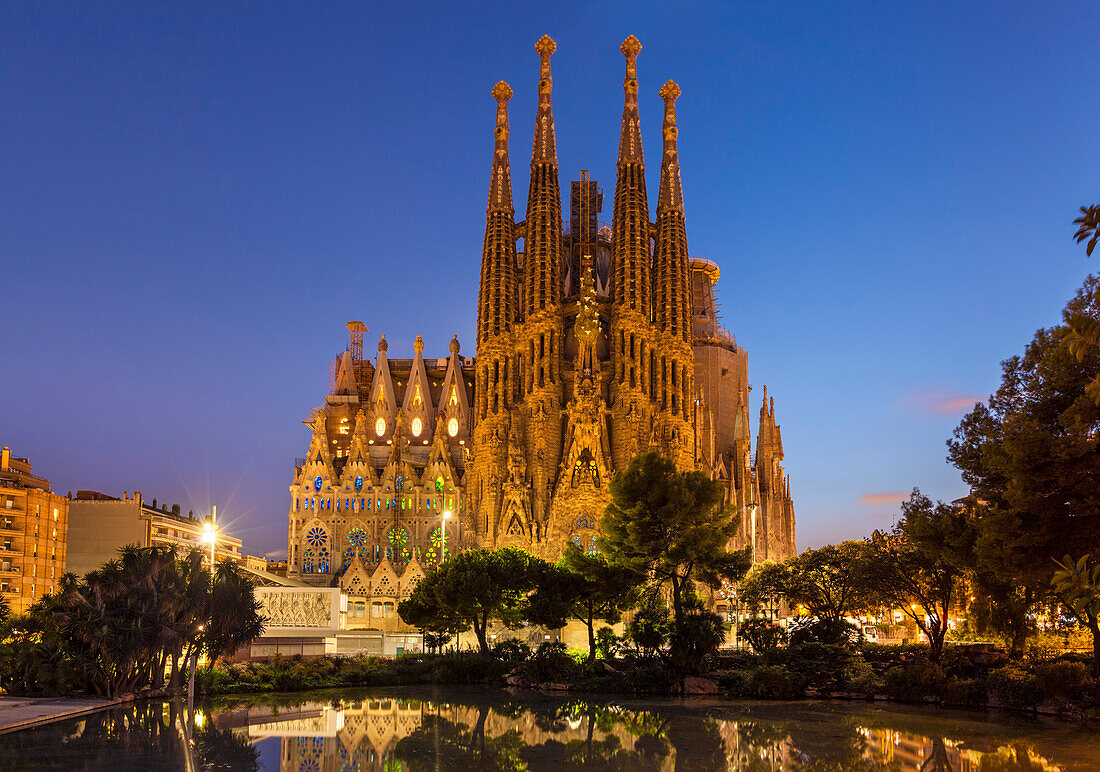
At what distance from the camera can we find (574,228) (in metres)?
95.3

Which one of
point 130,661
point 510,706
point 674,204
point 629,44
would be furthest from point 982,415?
point 629,44

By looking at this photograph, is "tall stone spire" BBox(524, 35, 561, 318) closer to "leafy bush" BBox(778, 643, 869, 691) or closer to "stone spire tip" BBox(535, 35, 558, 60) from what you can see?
Answer: "stone spire tip" BBox(535, 35, 558, 60)

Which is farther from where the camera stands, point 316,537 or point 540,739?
point 316,537

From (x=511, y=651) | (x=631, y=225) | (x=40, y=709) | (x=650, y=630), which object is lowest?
(x=511, y=651)

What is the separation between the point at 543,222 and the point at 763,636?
167 ft

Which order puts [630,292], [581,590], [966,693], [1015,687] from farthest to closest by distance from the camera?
[630,292] → [581,590] → [966,693] → [1015,687]

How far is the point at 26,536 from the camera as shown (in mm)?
73000

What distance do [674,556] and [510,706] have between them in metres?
10.7

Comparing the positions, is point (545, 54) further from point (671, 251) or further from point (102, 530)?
point (102, 530)

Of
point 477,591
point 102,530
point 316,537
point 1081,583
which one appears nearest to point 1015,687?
point 477,591

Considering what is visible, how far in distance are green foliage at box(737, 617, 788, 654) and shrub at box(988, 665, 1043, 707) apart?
30.1ft

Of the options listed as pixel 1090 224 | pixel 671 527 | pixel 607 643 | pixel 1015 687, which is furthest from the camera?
pixel 607 643

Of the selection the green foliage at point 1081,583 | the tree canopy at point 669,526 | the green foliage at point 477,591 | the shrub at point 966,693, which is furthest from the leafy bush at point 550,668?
the green foliage at point 1081,583

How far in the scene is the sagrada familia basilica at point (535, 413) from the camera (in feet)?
252
